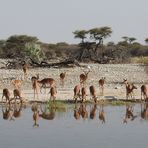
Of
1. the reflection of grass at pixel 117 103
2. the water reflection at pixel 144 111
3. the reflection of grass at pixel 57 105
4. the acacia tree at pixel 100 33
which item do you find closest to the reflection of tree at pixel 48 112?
the reflection of grass at pixel 57 105

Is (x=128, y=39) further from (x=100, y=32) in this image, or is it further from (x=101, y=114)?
(x=101, y=114)

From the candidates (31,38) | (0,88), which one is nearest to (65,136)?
(0,88)

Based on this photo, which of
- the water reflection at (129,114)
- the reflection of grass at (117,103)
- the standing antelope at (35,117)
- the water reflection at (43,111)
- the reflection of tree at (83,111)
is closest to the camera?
the standing antelope at (35,117)

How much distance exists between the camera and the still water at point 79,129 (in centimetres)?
1511

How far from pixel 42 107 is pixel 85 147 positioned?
778cm

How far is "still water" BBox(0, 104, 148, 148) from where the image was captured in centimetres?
1511

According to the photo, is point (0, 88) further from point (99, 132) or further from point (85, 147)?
point (85, 147)

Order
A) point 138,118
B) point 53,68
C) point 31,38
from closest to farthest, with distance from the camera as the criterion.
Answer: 1. point 138,118
2. point 53,68
3. point 31,38

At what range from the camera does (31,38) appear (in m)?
65.9

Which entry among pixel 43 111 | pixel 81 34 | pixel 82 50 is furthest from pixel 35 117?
pixel 81 34

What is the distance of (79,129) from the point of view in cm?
1728

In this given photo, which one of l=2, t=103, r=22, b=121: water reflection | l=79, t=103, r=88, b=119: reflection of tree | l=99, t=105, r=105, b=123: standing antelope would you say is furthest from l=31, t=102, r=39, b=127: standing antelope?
l=99, t=105, r=105, b=123: standing antelope

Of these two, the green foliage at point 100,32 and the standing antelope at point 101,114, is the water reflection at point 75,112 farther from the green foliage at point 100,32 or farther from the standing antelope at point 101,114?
the green foliage at point 100,32

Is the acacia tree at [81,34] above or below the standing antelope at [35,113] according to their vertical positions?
above
